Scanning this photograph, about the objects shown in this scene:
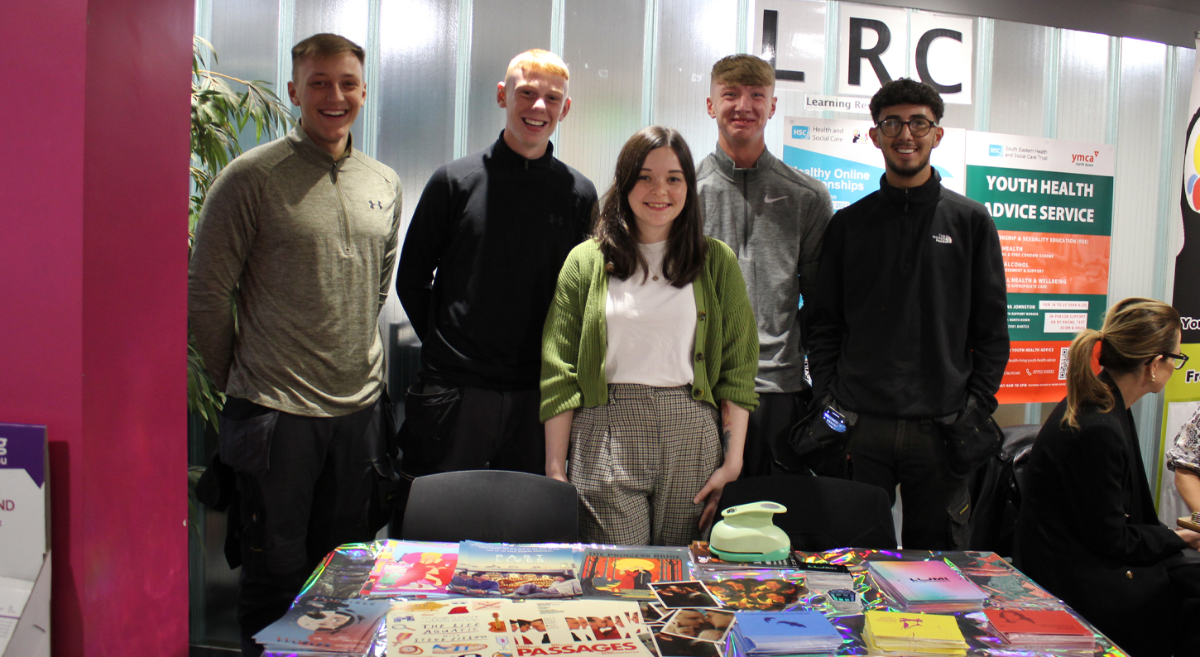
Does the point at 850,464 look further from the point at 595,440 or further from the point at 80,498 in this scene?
the point at 80,498

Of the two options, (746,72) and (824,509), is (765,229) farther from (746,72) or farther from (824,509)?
(824,509)

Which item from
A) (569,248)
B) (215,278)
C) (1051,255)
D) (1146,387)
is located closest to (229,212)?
(215,278)

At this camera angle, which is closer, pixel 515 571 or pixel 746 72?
pixel 515 571

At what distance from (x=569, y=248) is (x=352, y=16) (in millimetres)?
1333

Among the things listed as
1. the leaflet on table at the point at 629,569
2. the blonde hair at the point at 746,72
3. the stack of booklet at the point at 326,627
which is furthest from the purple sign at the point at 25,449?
the blonde hair at the point at 746,72

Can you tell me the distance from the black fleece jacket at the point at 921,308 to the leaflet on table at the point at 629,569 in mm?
1082

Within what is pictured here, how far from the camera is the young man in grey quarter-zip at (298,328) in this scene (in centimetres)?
221

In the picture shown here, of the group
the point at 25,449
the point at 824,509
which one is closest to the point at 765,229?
the point at 824,509

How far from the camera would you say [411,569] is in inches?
59.7

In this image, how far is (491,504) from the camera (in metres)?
1.94

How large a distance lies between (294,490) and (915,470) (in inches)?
A: 77.8

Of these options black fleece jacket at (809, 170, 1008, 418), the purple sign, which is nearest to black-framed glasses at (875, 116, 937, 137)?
black fleece jacket at (809, 170, 1008, 418)

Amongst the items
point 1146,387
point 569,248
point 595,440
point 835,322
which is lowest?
point 595,440

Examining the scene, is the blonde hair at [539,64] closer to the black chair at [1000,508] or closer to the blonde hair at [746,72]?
the blonde hair at [746,72]
